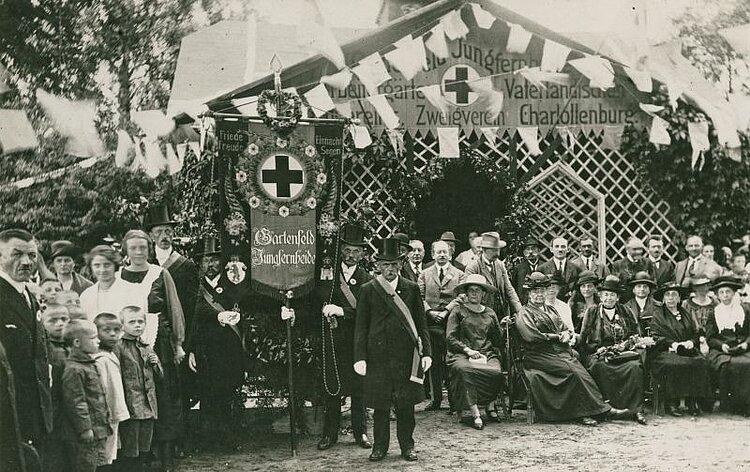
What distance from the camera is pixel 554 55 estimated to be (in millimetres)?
8562

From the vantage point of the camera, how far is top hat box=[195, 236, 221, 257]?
583 centimetres

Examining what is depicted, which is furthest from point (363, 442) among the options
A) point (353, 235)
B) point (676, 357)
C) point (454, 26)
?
point (454, 26)

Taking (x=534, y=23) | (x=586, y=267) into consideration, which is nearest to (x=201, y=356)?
(x=586, y=267)

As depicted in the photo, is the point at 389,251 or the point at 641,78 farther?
the point at 641,78

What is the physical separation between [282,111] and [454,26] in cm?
389

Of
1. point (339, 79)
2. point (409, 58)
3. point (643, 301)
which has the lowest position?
point (643, 301)

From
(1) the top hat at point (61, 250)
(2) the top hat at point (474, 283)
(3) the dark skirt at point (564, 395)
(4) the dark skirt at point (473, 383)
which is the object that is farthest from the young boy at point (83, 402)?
(3) the dark skirt at point (564, 395)

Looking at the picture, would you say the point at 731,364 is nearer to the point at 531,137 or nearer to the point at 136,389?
the point at 531,137

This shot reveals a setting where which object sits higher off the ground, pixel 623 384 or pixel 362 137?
pixel 362 137

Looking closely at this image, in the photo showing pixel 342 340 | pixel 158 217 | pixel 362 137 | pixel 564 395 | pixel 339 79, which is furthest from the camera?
pixel 362 137

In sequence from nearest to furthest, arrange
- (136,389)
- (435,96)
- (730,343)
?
(136,389) → (730,343) → (435,96)

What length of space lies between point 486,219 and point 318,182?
19.0 feet

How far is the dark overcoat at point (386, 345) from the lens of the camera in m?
5.46

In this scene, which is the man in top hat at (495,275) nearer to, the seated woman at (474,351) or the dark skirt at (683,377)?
the seated woman at (474,351)
